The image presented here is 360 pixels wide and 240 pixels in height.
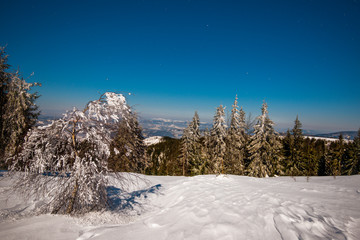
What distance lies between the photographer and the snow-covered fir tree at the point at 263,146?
19875 millimetres

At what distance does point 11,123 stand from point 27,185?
1181 centimetres

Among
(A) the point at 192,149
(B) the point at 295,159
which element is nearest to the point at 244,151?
(B) the point at 295,159

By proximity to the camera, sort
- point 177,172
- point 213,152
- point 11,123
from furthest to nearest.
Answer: point 177,172, point 213,152, point 11,123

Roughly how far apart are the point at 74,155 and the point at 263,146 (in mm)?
21475

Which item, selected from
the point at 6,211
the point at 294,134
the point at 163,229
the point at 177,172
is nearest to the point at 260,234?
the point at 163,229

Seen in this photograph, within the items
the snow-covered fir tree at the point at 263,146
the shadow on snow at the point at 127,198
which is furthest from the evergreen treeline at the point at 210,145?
the shadow on snow at the point at 127,198

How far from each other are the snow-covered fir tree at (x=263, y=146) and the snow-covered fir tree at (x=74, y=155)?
1948 cm

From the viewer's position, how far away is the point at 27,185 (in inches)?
195

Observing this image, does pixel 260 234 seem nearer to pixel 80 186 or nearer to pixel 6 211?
pixel 80 186

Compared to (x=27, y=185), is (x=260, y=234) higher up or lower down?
lower down

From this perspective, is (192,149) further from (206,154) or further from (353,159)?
(353,159)

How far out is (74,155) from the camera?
484 cm

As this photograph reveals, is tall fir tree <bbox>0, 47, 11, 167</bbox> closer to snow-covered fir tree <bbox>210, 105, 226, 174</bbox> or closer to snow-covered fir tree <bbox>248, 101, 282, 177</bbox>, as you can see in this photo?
snow-covered fir tree <bbox>210, 105, 226, 174</bbox>

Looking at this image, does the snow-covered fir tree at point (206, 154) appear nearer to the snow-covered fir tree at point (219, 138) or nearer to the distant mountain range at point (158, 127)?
the distant mountain range at point (158, 127)
